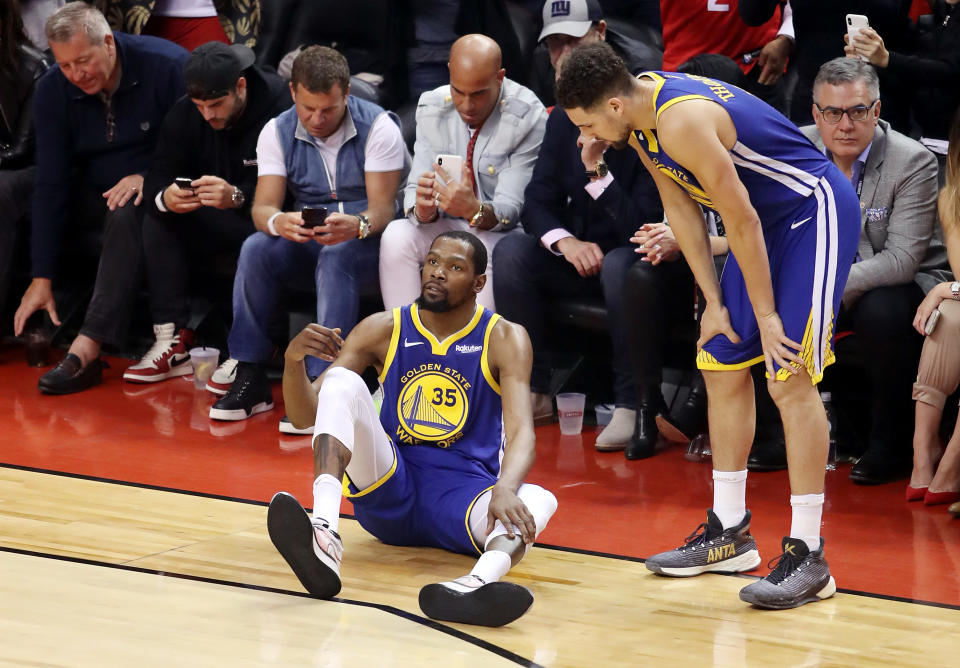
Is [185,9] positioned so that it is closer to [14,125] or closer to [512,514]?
[14,125]

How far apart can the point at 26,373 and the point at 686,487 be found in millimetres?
3299

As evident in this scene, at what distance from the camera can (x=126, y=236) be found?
591 cm

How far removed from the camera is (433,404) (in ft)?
12.0

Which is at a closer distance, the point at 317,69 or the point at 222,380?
the point at 317,69

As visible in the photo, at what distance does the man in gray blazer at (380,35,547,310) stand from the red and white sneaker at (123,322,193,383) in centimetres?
120

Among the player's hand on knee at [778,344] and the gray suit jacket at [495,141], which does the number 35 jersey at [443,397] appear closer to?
the player's hand on knee at [778,344]

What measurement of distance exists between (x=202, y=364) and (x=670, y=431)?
2.21 m

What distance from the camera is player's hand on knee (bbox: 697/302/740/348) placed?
3.42 m

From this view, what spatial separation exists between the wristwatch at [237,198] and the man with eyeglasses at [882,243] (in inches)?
101

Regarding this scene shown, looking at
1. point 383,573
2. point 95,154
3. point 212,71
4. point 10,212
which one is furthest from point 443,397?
point 10,212

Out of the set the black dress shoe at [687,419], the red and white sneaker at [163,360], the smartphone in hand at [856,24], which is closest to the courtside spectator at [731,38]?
the smartphone in hand at [856,24]

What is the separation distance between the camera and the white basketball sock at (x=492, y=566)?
10.3 feet

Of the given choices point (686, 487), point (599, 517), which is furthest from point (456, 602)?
point (686, 487)

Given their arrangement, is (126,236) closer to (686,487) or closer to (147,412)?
(147,412)
